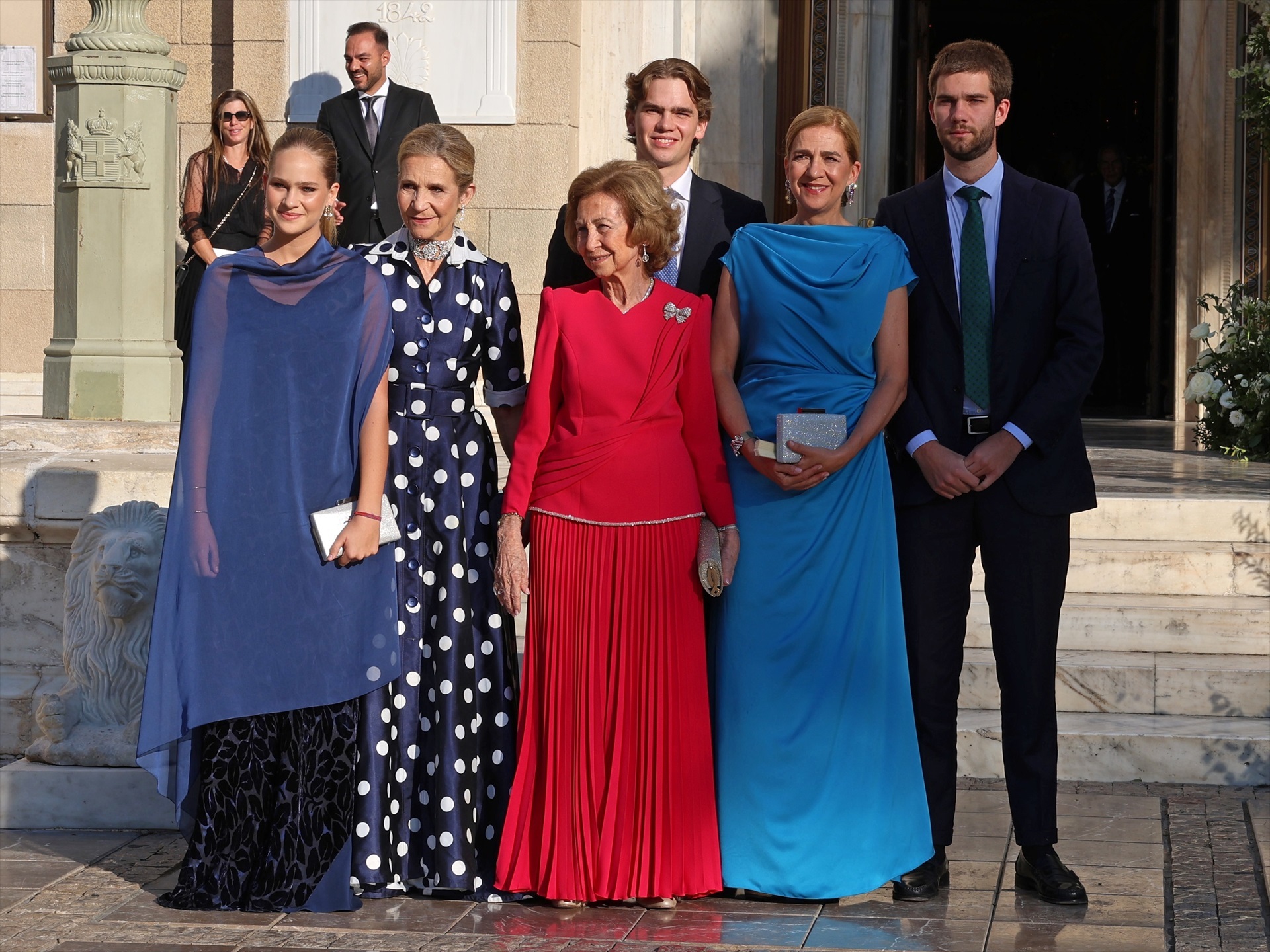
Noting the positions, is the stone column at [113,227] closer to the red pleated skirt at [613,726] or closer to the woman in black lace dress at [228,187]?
the woman in black lace dress at [228,187]

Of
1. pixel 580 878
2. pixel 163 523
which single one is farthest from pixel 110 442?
pixel 580 878

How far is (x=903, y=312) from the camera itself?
4.46 metres

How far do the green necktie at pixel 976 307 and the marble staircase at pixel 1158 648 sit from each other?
1646 mm

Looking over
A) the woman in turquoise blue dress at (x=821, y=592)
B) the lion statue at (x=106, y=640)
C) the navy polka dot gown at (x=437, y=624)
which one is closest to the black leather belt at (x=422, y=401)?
the navy polka dot gown at (x=437, y=624)

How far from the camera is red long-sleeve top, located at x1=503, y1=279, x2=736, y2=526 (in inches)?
174

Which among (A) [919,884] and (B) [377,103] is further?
(B) [377,103]

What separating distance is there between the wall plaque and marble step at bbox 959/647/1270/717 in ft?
15.8

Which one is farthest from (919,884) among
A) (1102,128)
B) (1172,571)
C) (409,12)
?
(1102,128)

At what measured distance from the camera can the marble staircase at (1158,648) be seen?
18.5 ft

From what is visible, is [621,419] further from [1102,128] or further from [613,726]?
[1102,128]

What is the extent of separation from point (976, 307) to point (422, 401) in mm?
1422

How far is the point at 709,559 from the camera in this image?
443 cm

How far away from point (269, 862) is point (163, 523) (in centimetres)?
119

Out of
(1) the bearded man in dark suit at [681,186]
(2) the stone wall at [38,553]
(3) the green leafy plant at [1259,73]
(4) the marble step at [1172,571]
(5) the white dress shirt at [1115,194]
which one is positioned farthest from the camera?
(5) the white dress shirt at [1115,194]
